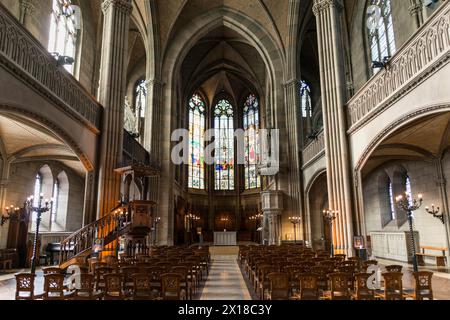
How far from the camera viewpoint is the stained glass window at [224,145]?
134 feet

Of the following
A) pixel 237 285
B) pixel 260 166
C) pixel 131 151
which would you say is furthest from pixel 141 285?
pixel 260 166

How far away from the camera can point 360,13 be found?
2103 cm

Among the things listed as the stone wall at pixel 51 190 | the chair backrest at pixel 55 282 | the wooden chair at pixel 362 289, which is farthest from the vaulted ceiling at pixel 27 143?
the wooden chair at pixel 362 289

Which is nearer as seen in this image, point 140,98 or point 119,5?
point 119,5

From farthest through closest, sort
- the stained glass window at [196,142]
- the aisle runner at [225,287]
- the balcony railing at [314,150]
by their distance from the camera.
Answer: the stained glass window at [196,142]
the balcony railing at [314,150]
the aisle runner at [225,287]

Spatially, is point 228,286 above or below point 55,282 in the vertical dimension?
below

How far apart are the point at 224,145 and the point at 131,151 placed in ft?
73.0

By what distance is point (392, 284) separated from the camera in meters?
6.80

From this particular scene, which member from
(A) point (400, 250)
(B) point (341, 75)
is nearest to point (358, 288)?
(B) point (341, 75)

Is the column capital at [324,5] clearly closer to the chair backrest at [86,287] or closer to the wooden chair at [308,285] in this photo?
the wooden chair at [308,285]

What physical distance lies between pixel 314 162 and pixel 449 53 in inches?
489

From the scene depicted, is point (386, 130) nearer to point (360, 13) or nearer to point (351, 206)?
point (351, 206)

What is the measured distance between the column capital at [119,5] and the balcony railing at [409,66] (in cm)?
1179

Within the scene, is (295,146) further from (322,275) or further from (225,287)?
(322,275)
